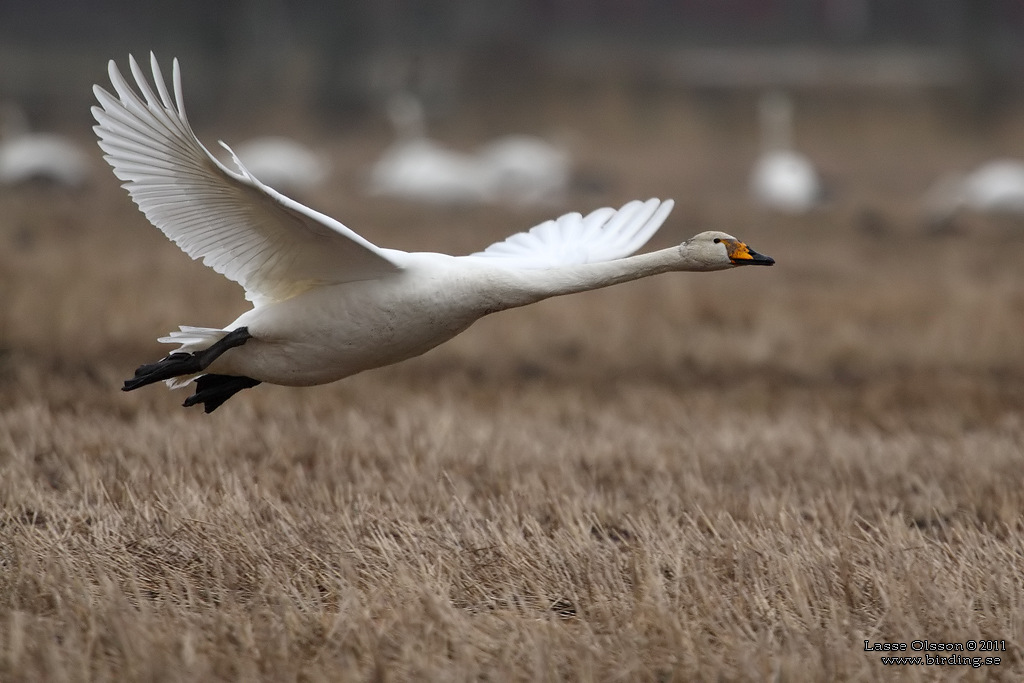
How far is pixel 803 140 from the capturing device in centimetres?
2930

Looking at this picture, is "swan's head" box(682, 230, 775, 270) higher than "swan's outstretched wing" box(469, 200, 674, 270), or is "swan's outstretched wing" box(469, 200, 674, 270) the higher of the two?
"swan's outstretched wing" box(469, 200, 674, 270)

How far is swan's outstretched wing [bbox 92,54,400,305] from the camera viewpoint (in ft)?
16.4

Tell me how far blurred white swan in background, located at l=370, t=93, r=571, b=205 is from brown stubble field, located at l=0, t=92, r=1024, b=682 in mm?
6685

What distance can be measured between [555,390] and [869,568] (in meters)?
4.56

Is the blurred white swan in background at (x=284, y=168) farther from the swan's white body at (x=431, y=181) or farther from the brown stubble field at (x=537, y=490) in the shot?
the brown stubble field at (x=537, y=490)

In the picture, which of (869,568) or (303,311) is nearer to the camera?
(869,568)

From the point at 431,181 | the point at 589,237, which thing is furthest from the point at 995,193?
the point at 589,237

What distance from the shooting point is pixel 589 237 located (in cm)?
627

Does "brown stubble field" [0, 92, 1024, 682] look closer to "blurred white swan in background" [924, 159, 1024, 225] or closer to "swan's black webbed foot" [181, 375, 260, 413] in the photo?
"swan's black webbed foot" [181, 375, 260, 413]

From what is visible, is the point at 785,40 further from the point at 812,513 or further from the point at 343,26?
the point at 812,513

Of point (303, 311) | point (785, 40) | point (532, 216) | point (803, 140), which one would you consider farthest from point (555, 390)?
point (785, 40)

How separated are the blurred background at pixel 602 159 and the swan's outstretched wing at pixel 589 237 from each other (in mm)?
3183

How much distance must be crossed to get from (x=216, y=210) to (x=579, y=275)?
141 centimetres

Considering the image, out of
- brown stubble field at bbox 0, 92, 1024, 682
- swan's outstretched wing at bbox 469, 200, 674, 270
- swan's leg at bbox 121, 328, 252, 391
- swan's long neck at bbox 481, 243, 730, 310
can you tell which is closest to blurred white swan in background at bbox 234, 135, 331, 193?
brown stubble field at bbox 0, 92, 1024, 682
